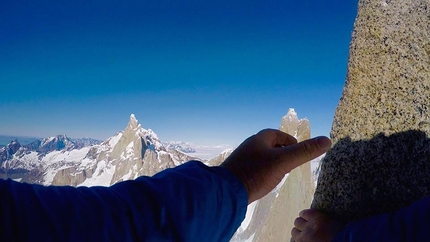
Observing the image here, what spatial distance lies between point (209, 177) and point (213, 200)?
0.15 m

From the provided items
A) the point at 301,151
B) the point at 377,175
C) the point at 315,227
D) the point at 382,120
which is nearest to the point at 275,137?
the point at 301,151

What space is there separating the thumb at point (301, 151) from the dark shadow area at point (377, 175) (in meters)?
0.85

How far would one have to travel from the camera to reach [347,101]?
3750mm

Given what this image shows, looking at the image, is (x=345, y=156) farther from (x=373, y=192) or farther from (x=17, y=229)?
(x=17, y=229)

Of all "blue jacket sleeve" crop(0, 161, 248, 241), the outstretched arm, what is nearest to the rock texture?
the outstretched arm

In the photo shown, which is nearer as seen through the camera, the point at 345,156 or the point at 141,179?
the point at 141,179

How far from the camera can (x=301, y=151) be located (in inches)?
103

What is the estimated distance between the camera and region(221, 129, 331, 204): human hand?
232 cm

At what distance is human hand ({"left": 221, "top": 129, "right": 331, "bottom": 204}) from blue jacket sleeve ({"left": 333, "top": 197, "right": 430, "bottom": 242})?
0.69 meters

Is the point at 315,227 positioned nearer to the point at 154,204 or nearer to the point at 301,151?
the point at 301,151

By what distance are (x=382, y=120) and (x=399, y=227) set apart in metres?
1.55

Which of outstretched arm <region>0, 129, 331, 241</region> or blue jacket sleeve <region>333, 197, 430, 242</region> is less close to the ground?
outstretched arm <region>0, 129, 331, 241</region>

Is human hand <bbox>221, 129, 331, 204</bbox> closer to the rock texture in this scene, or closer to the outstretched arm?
the outstretched arm

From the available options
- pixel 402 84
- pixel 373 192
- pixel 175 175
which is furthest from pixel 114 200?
pixel 402 84
